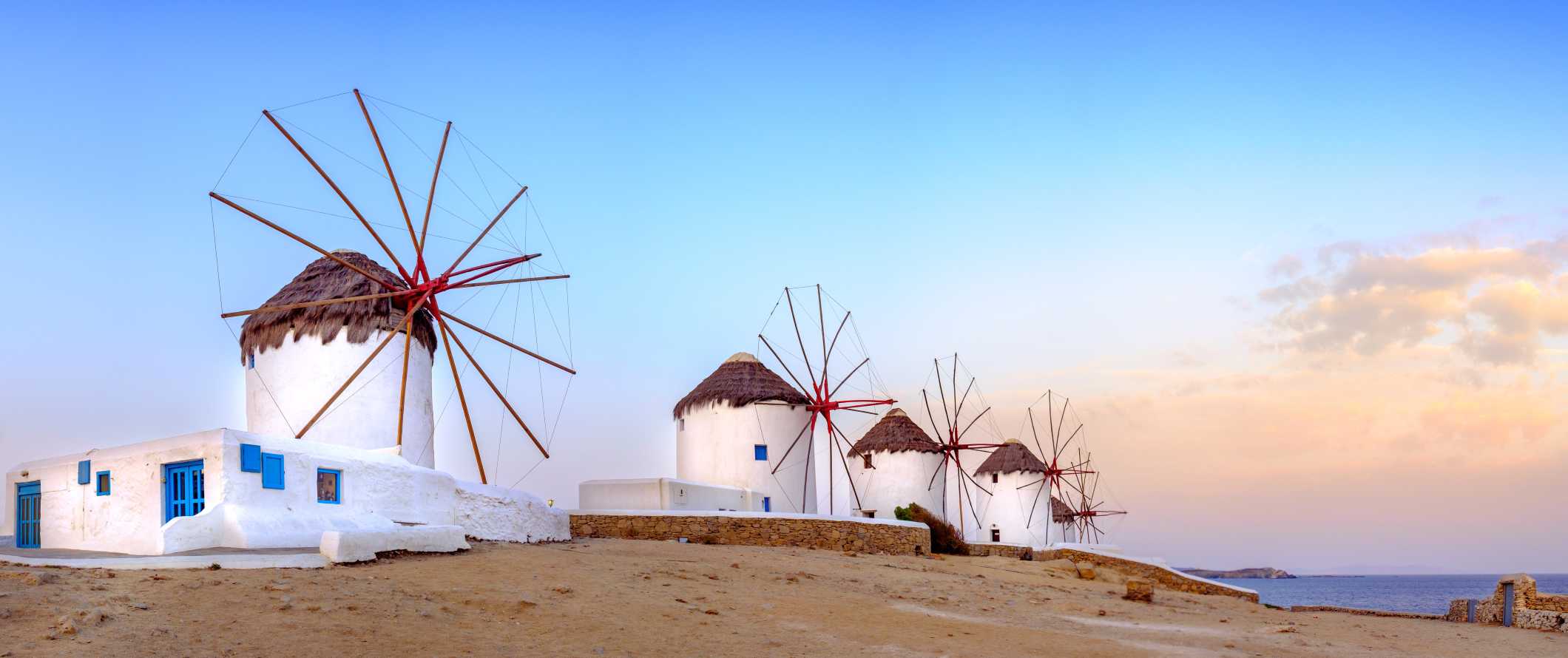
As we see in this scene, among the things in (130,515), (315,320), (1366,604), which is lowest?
(1366,604)

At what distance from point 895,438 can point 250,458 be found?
2779 cm

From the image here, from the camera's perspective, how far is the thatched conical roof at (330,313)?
75.3ft

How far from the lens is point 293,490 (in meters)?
16.7

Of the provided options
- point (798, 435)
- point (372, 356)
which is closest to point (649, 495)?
point (798, 435)

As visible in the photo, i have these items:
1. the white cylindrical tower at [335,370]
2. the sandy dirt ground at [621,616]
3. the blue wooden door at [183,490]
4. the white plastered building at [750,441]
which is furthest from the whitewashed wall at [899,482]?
the blue wooden door at [183,490]

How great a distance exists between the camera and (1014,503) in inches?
1825

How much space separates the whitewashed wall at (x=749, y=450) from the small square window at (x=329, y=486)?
15103 mm

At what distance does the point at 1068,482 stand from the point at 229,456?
4026 centimetres

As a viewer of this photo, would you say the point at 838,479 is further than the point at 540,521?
Yes

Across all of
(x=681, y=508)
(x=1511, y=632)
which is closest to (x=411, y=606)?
(x=681, y=508)

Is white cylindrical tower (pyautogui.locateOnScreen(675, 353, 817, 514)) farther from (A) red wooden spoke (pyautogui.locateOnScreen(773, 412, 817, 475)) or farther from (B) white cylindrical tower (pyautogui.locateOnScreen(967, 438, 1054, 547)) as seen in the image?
(B) white cylindrical tower (pyautogui.locateOnScreen(967, 438, 1054, 547))

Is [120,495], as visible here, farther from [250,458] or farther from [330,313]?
[330,313]

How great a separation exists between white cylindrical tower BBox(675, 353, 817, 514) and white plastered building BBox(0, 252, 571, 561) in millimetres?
9634

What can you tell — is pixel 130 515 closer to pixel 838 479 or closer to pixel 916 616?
pixel 916 616
